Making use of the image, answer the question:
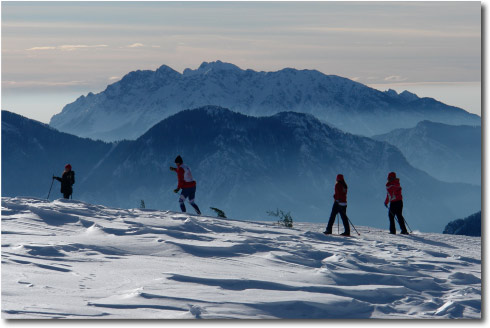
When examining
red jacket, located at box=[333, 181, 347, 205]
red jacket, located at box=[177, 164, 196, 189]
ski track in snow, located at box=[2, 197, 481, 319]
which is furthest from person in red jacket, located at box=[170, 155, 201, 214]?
red jacket, located at box=[333, 181, 347, 205]

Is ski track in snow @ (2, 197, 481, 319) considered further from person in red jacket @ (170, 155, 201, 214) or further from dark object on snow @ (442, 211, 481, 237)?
dark object on snow @ (442, 211, 481, 237)

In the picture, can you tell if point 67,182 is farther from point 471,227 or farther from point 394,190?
point 471,227

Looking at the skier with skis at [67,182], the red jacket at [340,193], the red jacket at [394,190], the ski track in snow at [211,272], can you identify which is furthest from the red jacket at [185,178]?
the red jacket at [394,190]

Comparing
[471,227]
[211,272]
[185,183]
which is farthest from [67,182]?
[471,227]

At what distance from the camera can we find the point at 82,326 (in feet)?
23.7

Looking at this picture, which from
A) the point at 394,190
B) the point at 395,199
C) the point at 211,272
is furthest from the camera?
the point at 395,199

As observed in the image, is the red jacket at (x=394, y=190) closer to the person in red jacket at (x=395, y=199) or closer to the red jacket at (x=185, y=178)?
the person in red jacket at (x=395, y=199)

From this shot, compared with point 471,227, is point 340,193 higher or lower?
higher

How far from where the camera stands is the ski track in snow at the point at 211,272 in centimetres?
764

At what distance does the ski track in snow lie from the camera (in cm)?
764

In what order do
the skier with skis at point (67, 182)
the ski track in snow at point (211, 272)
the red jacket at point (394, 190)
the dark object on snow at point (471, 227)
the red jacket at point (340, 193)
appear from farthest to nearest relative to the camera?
1. the dark object on snow at point (471, 227)
2. the skier with skis at point (67, 182)
3. the red jacket at point (394, 190)
4. the red jacket at point (340, 193)
5. the ski track in snow at point (211, 272)

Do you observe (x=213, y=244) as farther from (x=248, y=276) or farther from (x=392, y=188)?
(x=392, y=188)

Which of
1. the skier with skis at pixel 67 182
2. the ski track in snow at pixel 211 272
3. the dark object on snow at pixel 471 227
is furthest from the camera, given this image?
the dark object on snow at pixel 471 227

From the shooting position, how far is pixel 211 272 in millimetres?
9219
